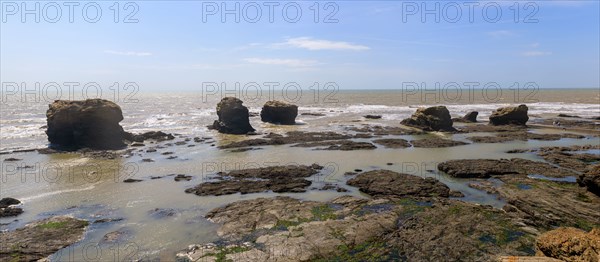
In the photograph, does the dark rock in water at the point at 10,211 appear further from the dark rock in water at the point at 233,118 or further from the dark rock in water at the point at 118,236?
the dark rock in water at the point at 233,118

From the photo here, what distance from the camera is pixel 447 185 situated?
22.8 m

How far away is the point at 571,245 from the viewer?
8250mm

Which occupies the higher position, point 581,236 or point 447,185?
point 581,236

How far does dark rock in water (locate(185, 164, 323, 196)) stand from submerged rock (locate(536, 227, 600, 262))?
47.6ft

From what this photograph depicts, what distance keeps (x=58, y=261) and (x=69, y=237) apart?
2.15 meters

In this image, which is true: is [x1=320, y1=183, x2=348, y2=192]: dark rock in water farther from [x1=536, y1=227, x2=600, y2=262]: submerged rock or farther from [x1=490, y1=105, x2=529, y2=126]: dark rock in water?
[x1=490, y1=105, x2=529, y2=126]: dark rock in water

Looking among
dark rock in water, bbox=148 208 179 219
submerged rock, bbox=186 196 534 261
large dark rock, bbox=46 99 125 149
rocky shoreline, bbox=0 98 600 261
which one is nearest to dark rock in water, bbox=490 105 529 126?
rocky shoreline, bbox=0 98 600 261

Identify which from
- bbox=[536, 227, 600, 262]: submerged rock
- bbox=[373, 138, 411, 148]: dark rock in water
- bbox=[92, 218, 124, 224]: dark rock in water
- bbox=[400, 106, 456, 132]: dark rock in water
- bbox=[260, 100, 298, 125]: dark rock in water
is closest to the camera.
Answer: bbox=[536, 227, 600, 262]: submerged rock

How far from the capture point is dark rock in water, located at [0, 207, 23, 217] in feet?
60.6

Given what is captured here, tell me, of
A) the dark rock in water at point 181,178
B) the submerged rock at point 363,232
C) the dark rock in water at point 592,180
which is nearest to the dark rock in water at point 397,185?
the submerged rock at point 363,232

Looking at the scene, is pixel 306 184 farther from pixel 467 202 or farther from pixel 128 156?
pixel 128 156

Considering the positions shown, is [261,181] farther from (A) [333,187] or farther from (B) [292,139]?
(B) [292,139]

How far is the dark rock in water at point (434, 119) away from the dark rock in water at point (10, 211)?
43.1 metres

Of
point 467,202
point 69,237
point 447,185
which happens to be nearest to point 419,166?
point 447,185
